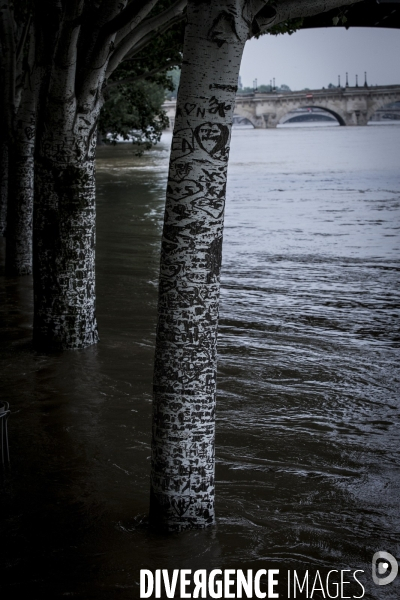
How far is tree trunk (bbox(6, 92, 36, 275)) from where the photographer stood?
41.9 feet

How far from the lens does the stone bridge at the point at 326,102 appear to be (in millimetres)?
118188

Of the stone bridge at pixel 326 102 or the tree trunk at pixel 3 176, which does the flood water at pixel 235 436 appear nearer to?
the tree trunk at pixel 3 176

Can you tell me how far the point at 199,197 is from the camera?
4.72 meters

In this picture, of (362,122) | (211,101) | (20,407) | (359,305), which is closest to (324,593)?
(211,101)

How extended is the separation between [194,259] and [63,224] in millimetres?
4333

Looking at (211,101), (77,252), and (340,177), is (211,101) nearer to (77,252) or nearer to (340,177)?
(77,252)

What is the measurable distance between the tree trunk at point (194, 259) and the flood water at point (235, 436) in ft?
1.65

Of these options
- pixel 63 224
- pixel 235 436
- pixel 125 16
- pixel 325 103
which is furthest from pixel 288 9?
pixel 325 103

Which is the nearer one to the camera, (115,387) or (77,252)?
(115,387)

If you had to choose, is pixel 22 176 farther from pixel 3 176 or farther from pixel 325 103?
pixel 325 103

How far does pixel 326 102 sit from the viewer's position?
397 ft

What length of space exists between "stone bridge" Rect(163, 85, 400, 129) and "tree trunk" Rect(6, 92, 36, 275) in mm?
99363

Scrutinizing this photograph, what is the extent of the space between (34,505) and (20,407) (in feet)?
6.91

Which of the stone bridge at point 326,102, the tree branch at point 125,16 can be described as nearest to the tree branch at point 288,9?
the tree branch at point 125,16
